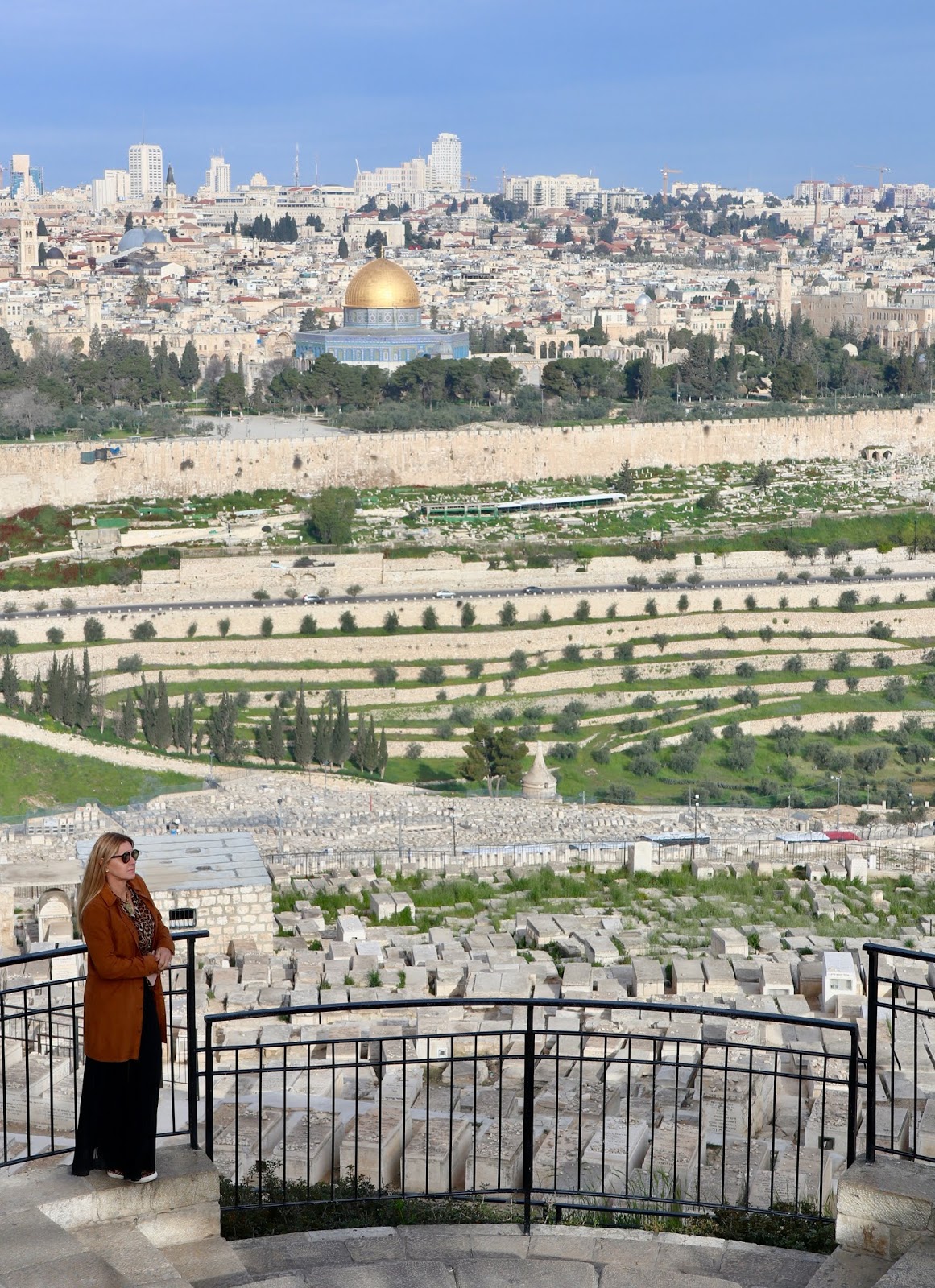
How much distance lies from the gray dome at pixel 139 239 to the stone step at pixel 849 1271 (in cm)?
6774

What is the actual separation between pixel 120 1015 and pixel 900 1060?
353 cm

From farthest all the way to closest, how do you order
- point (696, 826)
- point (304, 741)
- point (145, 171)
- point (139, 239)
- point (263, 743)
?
point (145, 171) → point (139, 239) → point (263, 743) → point (304, 741) → point (696, 826)

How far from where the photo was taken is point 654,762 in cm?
1758

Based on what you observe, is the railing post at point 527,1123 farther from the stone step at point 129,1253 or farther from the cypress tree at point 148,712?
the cypress tree at point 148,712

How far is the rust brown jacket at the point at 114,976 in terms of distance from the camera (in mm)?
3461

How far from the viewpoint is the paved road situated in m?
20.9

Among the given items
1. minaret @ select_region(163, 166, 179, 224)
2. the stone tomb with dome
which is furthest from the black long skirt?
minaret @ select_region(163, 166, 179, 224)

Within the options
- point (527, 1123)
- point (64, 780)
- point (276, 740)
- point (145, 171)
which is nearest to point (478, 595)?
point (276, 740)

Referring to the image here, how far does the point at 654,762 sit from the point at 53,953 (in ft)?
46.9

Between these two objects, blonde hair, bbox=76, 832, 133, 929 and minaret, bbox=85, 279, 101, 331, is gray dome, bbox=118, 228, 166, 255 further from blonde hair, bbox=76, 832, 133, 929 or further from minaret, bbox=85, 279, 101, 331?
blonde hair, bbox=76, 832, 133, 929

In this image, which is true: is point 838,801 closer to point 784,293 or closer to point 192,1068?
point 192,1068

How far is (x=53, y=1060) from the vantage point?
550cm

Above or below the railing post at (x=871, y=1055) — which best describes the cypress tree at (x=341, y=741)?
below

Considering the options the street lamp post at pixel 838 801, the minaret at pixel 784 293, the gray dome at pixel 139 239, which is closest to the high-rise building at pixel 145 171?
the gray dome at pixel 139 239
